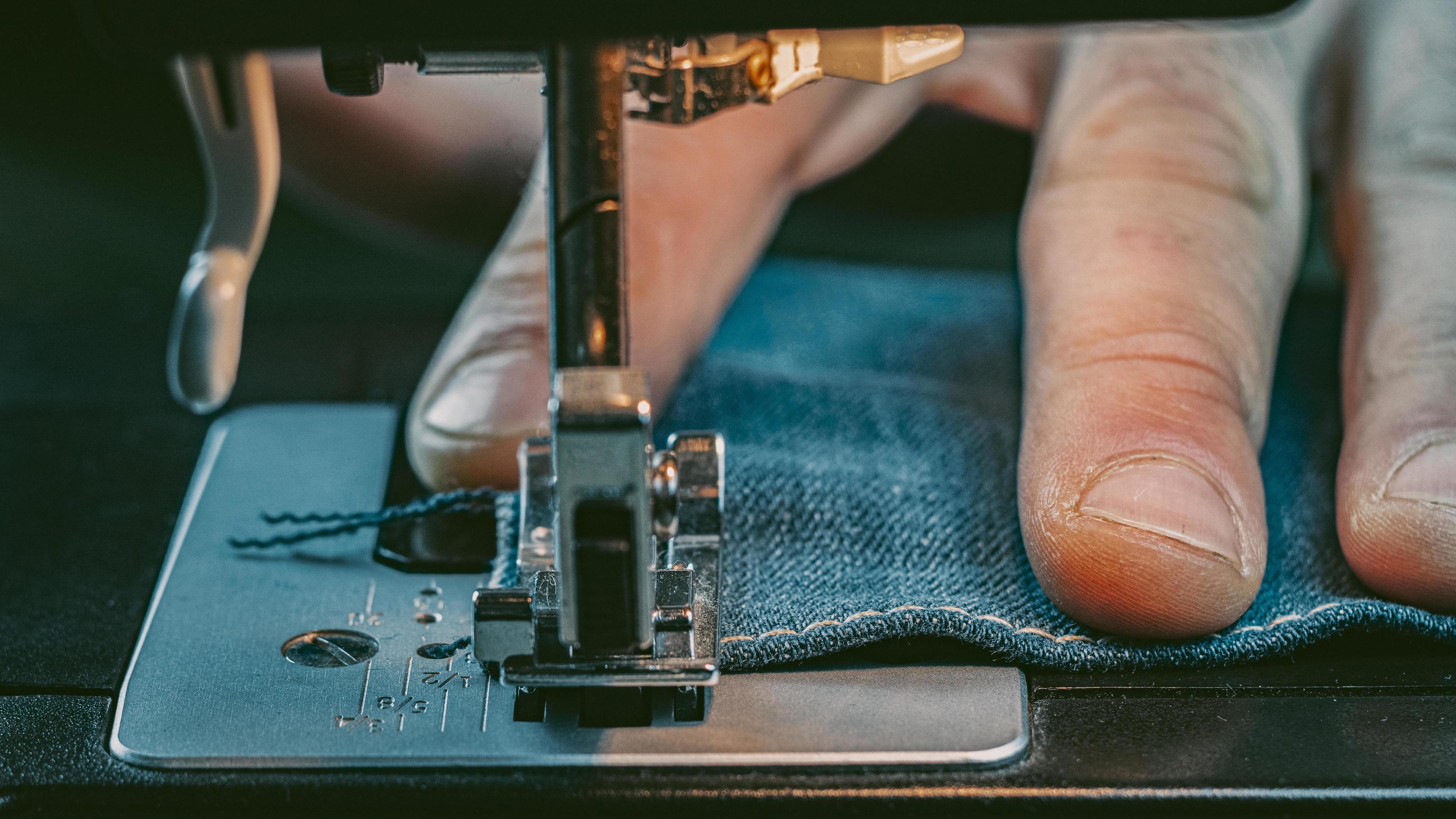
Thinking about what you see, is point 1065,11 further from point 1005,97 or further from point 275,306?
point 275,306

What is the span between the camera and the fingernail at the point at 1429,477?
17.3 inches

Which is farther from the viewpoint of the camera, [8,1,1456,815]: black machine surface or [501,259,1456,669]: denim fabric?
[501,259,1456,669]: denim fabric

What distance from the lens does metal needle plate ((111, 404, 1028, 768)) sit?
38 cm

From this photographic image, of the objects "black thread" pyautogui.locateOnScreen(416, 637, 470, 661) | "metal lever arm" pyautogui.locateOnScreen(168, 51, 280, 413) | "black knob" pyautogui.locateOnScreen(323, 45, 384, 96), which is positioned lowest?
"black thread" pyautogui.locateOnScreen(416, 637, 470, 661)

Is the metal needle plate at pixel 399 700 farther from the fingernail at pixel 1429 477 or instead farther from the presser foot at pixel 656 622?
the fingernail at pixel 1429 477

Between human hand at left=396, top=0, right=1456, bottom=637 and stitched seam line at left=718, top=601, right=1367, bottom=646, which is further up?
human hand at left=396, top=0, right=1456, bottom=637

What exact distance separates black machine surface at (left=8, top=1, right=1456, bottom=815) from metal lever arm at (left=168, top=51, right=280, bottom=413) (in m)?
0.06

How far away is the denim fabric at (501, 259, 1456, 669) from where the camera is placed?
431 millimetres

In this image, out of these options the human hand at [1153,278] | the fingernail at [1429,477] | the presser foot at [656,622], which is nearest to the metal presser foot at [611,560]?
the presser foot at [656,622]

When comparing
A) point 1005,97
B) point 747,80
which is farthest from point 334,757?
point 1005,97

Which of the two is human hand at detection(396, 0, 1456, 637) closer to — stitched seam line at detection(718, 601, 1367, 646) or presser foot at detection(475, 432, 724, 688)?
stitched seam line at detection(718, 601, 1367, 646)

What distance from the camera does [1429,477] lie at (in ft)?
1.47

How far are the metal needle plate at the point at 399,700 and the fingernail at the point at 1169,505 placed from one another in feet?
0.19

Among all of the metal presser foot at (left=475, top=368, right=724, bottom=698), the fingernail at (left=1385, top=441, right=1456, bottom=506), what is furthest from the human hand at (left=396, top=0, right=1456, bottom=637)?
the metal presser foot at (left=475, top=368, right=724, bottom=698)
